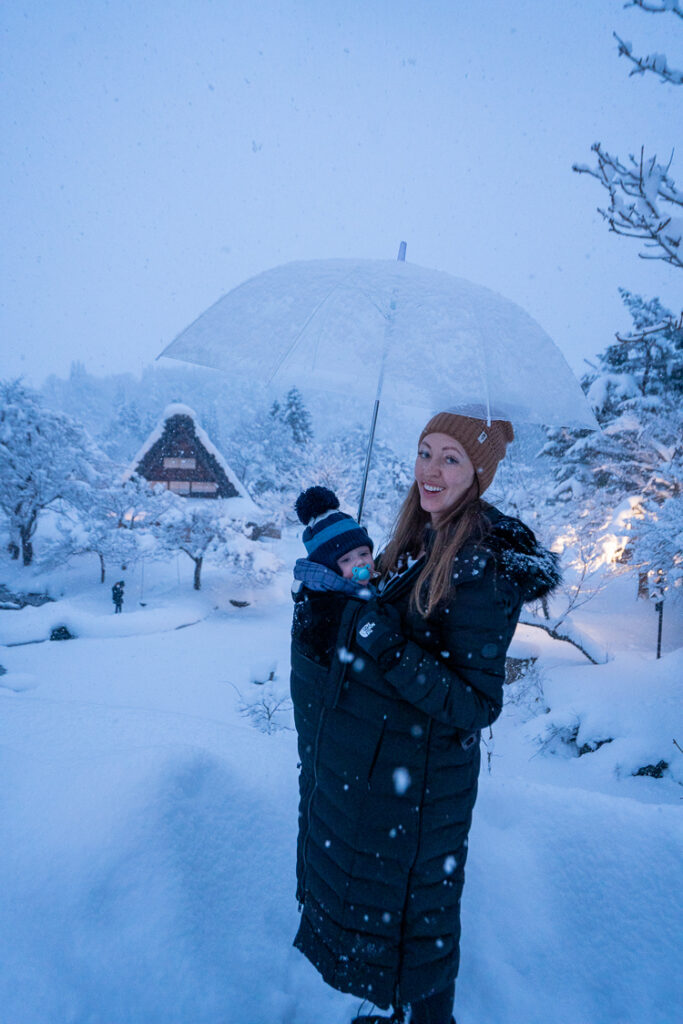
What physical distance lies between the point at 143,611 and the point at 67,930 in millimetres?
16370

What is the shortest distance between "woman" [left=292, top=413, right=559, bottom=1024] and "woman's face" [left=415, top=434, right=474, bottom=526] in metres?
0.10

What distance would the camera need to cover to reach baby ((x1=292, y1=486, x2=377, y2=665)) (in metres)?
1.43

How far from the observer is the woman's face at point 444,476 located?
1689 millimetres

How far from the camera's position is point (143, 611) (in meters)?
16.5

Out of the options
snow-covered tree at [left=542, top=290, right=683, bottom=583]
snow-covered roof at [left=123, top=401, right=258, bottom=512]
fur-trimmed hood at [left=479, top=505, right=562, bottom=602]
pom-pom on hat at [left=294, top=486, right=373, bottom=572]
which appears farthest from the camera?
snow-covered roof at [left=123, top=401, right=258, bottom=512]

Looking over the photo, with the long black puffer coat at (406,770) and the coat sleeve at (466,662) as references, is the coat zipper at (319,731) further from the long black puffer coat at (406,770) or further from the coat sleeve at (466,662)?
the coat sleeve at (466,662)

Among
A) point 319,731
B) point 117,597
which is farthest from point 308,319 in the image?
point 117,597

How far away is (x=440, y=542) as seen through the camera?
1538 millimetres

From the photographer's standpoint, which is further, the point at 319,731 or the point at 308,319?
the point at 308,319

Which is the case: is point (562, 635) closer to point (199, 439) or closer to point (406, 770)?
point (406, 770)

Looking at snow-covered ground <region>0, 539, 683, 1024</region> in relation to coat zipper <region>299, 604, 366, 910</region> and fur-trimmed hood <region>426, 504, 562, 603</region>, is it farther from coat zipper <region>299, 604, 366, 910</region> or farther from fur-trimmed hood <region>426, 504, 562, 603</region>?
fur-trimmed hood <region>426, 504, 562, 603</region>

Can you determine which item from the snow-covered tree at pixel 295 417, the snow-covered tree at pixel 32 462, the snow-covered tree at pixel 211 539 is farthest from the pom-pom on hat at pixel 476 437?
the snow-covered tree at pixel 295 417

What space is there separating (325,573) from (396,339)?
1.09 m

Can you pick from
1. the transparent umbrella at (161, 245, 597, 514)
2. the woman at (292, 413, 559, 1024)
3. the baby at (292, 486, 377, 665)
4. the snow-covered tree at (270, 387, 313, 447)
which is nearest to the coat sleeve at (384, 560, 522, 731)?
the woman at (292, 413, 559, 1024)
